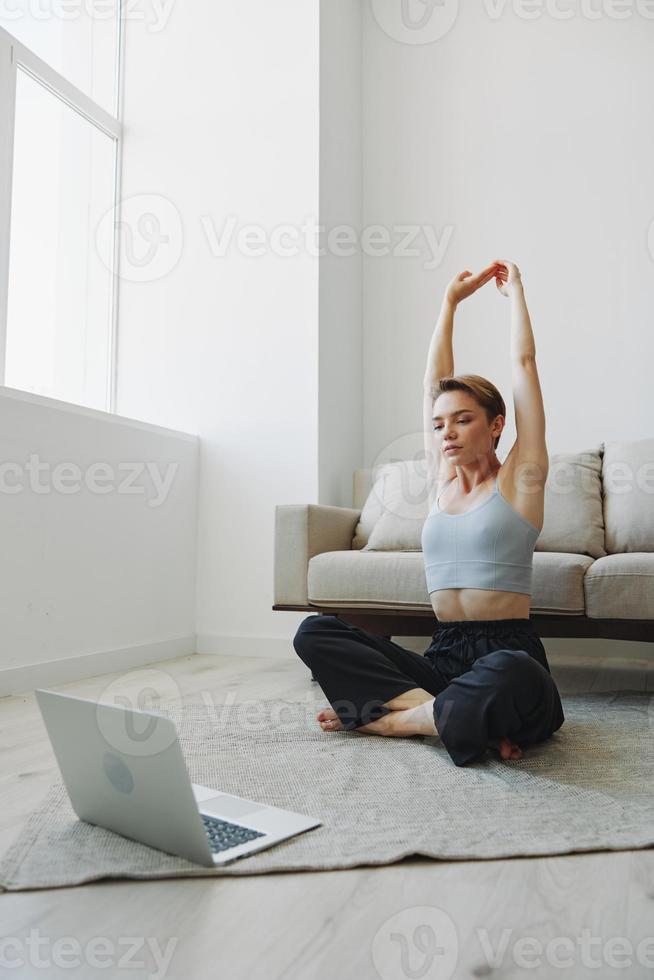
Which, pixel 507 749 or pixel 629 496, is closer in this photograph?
pixel 507 749

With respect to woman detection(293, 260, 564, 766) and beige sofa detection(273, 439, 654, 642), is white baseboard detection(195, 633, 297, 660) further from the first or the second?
woman detection(293, 260, 564, 766)

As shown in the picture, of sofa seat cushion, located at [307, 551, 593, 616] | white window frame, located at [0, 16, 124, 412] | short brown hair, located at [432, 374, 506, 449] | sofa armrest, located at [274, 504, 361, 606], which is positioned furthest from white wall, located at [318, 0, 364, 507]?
short brown hair, located at [432, 374, 506, 449]

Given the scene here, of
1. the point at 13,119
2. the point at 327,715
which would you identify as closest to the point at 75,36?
the point at 13,119

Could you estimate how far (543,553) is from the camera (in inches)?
97.3

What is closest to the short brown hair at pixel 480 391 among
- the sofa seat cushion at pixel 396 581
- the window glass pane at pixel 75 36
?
the sofa seat cushion at pixel 396 581

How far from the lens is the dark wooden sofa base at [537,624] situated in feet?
7.75

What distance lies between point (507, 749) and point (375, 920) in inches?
29.9

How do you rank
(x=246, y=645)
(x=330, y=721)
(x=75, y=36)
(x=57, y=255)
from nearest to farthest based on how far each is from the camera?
(x=330, y=721)
(x=57, y=255)
(x=246, y=645)
(x=75, y=36)

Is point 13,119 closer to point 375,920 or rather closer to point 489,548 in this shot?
point 489,548

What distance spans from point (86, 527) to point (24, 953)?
6.75 ft

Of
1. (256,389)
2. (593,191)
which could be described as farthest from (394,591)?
(593,191)

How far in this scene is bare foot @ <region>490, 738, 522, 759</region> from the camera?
1.65 m

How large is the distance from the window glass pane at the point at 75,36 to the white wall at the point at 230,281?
91 mm

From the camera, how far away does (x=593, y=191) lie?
11.5 feet
